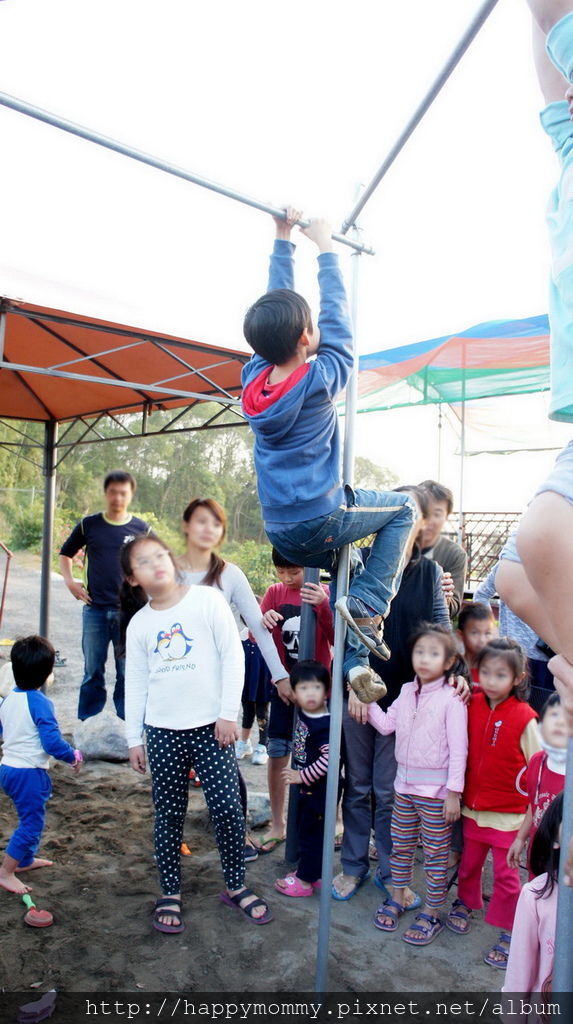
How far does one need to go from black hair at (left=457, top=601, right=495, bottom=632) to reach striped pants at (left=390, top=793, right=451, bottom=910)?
3.16 feet

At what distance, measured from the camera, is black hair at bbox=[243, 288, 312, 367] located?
1.75 meters

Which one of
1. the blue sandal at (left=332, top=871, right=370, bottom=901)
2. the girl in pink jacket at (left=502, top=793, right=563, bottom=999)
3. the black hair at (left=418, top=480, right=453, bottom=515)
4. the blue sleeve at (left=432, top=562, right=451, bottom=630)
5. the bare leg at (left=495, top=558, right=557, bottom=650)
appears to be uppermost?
the black hair at (left=418, top=480, right=453, bottom=515)

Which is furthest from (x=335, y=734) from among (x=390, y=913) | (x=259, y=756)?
(x=259, y=756)

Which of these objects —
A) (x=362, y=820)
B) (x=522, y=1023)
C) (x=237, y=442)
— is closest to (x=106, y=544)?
(x=362, y=820)

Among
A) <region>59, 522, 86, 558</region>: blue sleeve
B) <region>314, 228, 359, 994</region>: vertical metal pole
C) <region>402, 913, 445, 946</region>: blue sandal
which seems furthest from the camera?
<region>59, 522, 86, 558</region>: blue sleeve

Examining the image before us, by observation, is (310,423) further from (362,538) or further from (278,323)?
(362,538)

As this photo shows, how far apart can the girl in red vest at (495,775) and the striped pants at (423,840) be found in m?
0.11

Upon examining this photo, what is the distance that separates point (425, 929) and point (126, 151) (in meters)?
2.67

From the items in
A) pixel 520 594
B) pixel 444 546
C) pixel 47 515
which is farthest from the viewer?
pixel 47 515

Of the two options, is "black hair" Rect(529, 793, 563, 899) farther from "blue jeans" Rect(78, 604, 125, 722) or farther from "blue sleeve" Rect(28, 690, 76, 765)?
"blue jeans" Rect(78, 604, 125, 722)

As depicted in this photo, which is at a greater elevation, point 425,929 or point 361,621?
point 361,621

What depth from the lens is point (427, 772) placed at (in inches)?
95.8

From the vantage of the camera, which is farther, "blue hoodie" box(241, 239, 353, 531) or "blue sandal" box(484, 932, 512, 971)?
"blue sandal" box(484, 932, 512, 971)

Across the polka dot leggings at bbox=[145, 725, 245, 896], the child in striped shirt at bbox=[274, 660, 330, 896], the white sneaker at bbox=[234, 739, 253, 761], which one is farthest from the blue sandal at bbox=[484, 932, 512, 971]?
the white sneaker at bbox=[234, 739, 253, 761]
